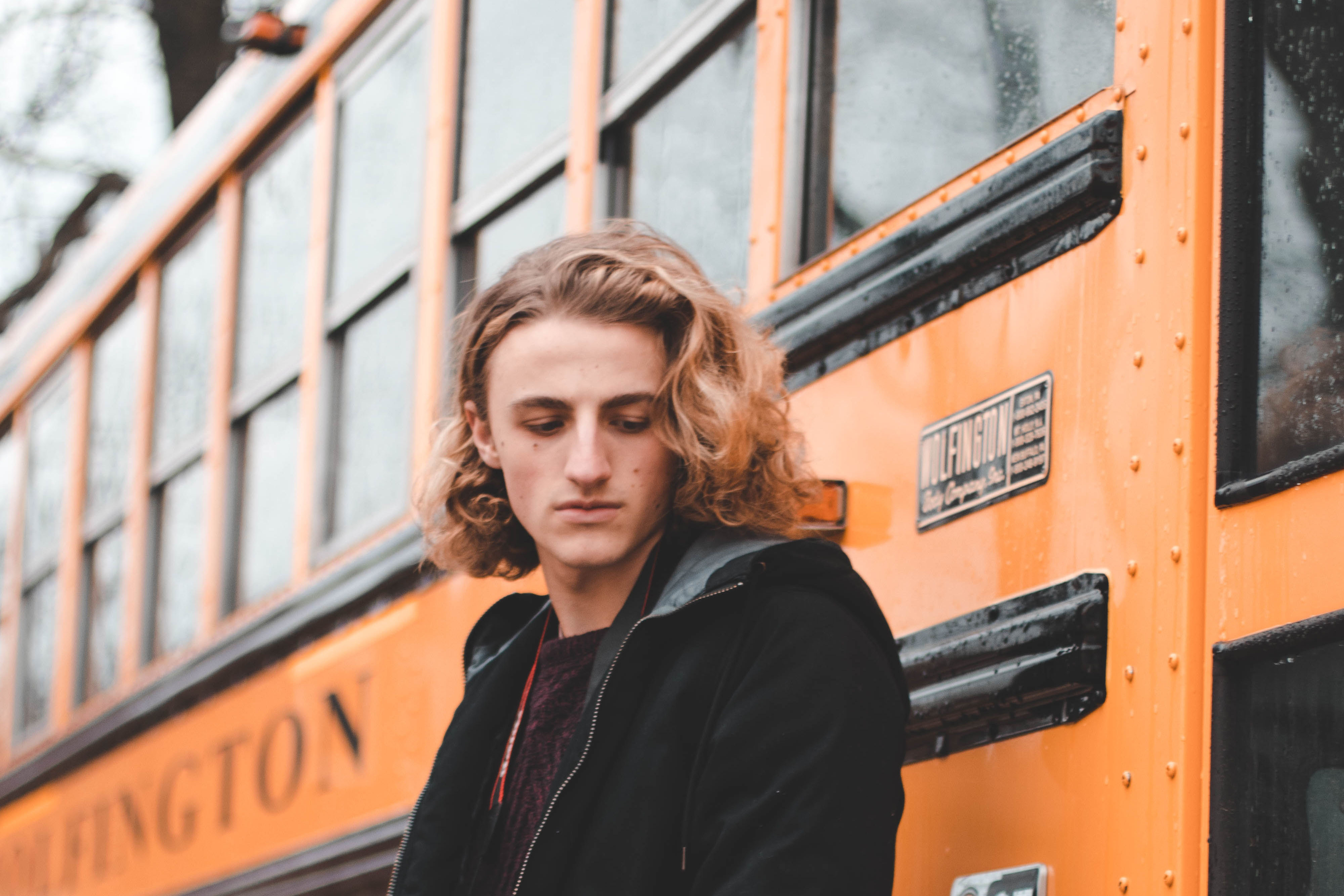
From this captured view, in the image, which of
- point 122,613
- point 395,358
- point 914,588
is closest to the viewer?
point 914,588

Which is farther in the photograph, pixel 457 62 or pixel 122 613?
pixel 122 613

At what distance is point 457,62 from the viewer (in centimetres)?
316

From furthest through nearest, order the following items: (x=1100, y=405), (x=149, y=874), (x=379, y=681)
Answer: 1. (x=149, y=874)
2. (x=379, y=681)
3. (x=1100, y=405)

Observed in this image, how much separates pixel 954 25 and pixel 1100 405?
509 mm

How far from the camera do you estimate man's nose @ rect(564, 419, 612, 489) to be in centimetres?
149

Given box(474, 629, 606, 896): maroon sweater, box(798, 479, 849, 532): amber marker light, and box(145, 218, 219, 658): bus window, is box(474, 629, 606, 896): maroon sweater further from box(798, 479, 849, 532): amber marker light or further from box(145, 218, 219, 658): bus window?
box(145, 218, 219, 658): bus window

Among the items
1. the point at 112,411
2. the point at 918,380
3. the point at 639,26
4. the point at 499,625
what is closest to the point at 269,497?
the point at 112,411

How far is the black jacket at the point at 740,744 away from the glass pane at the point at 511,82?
1.50 metres

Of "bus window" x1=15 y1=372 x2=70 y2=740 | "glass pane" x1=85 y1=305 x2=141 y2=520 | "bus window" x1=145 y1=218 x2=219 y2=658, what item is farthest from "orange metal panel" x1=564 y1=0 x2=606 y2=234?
"bus window" x1=15 y1=372 x2=70 y2=740

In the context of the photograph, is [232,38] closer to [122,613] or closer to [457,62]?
[457,62]

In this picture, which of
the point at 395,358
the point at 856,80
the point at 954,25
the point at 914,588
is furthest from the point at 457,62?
the point at 914,588

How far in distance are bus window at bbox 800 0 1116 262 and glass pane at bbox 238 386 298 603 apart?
188 centimetres

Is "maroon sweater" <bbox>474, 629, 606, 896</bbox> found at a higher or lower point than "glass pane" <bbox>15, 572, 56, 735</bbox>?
lower

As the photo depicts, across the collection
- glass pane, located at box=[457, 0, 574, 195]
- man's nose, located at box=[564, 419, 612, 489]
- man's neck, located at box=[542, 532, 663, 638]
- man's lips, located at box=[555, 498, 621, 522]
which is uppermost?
glass pane, located at box=[457, 0, 574, 195]
